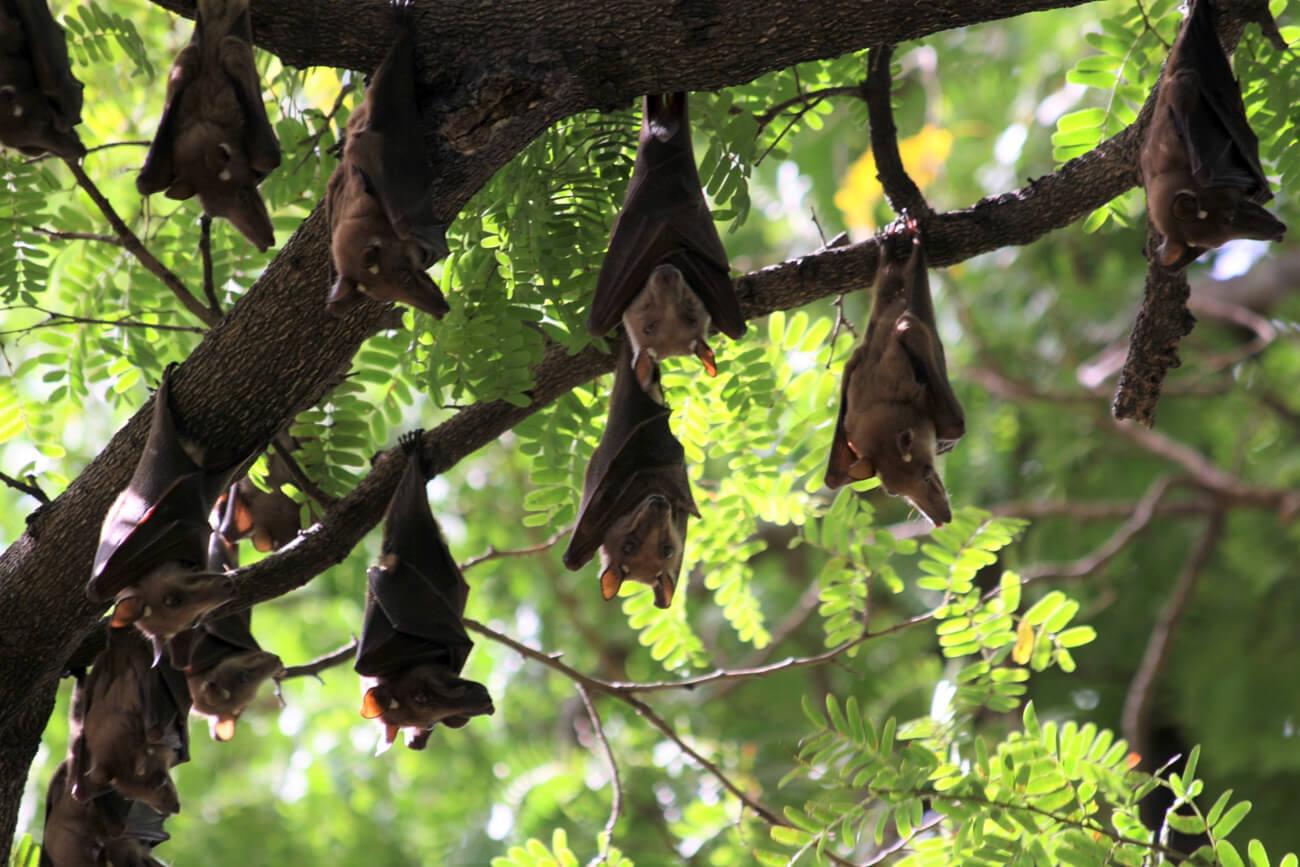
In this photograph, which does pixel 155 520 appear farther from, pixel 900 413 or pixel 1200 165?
pixel 1200 165

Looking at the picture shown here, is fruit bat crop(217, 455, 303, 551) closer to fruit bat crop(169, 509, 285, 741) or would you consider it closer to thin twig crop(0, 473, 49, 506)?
fruit bat crop(169, 509, 285, 741)

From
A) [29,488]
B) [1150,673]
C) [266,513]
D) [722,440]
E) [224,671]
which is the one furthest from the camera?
[1150,673]

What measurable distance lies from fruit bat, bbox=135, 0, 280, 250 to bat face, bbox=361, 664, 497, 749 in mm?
925

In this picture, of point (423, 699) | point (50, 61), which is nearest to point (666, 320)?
point (423, 699)

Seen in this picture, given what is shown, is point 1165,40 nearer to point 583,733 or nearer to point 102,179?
point 102,179

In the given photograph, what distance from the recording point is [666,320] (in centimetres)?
219

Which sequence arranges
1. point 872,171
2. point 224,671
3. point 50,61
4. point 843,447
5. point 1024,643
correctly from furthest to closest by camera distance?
point 872,171
point 1024,643
point 224,671
point 843,447
point 50,61

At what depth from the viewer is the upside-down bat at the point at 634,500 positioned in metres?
2.32

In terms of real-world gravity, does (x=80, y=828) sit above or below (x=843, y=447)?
below

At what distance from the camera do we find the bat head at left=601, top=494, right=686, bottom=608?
7.57 ft

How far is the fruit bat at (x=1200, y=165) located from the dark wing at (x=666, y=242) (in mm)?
686

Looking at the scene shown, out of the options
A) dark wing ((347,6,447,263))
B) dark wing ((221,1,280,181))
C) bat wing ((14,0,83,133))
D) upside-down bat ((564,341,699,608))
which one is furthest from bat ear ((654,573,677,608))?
bat wing ((14,0,83,133))

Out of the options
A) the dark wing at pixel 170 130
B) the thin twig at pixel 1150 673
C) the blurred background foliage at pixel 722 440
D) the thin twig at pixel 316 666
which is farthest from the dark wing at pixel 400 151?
the thin twig at pixel 1150 673

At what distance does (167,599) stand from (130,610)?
0.21 ft
